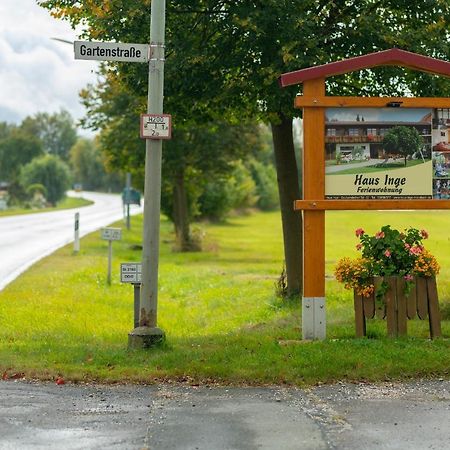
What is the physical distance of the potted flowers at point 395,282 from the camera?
9.67 meters

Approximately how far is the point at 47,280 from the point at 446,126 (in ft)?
38.8

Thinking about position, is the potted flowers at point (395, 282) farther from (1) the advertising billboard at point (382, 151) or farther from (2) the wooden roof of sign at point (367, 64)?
(2) the wooden roof of sign at point (367, 64)

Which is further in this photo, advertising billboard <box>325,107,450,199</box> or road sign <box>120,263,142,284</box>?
road sign <box>120,263,142,284</box>

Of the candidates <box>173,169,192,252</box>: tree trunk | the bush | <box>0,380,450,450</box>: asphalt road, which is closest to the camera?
<box>0,380,450,450</box>: asphalt road

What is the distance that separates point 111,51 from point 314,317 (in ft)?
12.4

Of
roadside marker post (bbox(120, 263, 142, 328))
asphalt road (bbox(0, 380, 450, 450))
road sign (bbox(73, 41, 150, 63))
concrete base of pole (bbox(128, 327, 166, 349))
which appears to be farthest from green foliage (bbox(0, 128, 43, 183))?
asphalt road (bbox(0, 380, 450, 450))

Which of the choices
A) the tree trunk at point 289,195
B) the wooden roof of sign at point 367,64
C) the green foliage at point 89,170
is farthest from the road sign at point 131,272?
the green foliage at point 89,170

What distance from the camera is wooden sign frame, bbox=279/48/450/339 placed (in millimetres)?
9711

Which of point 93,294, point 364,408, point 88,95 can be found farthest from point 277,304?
point 88,95

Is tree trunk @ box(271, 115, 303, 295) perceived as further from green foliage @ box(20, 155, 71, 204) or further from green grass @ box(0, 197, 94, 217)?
green foliage @ box(20, 155, 71, 204)

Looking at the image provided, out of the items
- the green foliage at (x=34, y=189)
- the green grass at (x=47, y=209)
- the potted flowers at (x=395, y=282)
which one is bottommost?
the potted flowers at (x=395, y=282)

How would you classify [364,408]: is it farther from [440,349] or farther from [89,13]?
[89,13]

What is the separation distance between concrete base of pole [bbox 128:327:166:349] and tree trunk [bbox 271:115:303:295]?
5424mm

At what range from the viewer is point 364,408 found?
718cm
